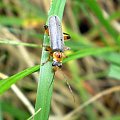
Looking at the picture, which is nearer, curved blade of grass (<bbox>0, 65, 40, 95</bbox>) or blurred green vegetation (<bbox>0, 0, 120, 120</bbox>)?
curved blade of grass (<bbox>0, 65, 40, 95</bbox>)

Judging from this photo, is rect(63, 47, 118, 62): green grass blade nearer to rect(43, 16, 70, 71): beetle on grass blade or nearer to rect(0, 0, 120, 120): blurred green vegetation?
rect(43, 16, 70, 71): beetle on grass blade

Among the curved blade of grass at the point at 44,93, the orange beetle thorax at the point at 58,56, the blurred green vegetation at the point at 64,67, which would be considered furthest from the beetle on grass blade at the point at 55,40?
the blurred green vegetation at the point at 64,67

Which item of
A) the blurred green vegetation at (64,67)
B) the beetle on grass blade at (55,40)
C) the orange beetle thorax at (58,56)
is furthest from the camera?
the blurred green vegetation at (64,67)

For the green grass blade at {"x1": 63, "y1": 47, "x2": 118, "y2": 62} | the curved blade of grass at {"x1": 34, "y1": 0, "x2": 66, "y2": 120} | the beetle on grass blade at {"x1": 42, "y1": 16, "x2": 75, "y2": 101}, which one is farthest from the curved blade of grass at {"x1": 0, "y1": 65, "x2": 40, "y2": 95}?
the green grass blade at {"x1": 63, "y1": 47, "x2": 118, "y2": 62}

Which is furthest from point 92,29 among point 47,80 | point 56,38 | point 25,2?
point 47,80

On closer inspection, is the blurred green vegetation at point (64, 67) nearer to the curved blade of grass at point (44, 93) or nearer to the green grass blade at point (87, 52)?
the green grass blade at point (87, 52)

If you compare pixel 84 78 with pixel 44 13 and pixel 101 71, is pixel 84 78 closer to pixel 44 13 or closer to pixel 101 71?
pixel 101 71

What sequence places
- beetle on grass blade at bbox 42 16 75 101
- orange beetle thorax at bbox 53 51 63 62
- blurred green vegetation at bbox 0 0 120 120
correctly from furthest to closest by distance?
blurred green vegetation at bbox 0 0 120 120 → orange beetle thorax at bbox 53 51 63 62 → beetle on grass blade at bbox 42 16 75 101

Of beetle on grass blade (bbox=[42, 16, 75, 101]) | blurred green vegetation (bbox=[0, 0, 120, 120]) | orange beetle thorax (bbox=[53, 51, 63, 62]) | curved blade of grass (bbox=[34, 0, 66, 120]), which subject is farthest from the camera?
blurred green vegetation (bbox=[0, 0, 120, 120])

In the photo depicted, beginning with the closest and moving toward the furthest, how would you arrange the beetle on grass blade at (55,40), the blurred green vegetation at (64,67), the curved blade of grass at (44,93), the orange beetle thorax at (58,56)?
the curved blade of grass at (44,93) < the beetle on grass blade at (55,40) < the orange beetle thorax at (58,56) < the blurred green vegetation at (64,67)

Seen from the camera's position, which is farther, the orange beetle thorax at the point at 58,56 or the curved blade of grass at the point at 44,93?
the orange beetle thorax at the point at 58,56

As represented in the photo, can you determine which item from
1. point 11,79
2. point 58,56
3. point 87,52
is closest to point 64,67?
point 87,52
